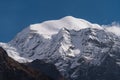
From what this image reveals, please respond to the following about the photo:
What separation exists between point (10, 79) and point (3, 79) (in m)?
3.88

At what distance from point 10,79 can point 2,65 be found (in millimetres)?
4477

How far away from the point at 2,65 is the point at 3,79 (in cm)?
528

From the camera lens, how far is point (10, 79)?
19938cm

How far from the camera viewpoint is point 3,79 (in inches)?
7712

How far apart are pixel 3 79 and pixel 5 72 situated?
3.81 m

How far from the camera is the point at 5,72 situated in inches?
7844

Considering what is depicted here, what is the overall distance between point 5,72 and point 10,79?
2.39 meters

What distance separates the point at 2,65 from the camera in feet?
655
